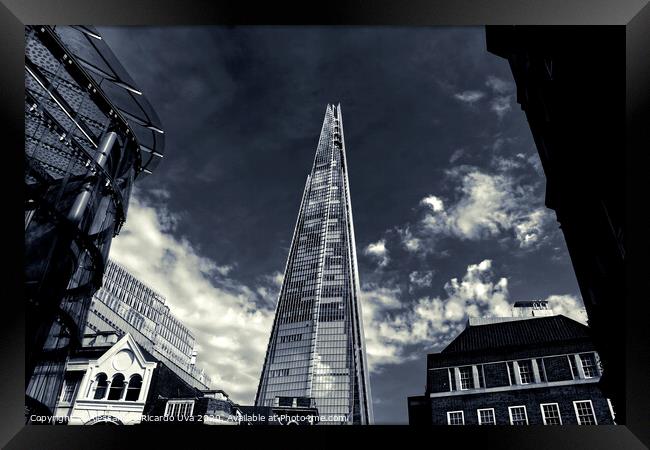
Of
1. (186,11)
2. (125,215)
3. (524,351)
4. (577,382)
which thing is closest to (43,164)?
(125,215)

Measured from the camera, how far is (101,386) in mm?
26062

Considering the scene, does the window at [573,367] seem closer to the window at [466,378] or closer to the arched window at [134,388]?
the window at [466,378]

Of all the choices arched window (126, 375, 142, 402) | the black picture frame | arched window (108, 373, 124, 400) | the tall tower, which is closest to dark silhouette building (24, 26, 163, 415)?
arched window (108, 373, 124, 400)

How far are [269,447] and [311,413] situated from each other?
51.2m

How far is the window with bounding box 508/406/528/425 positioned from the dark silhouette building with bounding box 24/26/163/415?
2700 centimetres

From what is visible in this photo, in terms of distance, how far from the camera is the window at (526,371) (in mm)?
29672

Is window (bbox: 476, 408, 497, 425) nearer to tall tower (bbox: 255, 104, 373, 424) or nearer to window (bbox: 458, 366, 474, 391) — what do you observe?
window (bbox: 458, 366, 474, 391)

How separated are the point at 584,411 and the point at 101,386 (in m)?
30.1

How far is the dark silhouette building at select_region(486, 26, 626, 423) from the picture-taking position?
38.2ft

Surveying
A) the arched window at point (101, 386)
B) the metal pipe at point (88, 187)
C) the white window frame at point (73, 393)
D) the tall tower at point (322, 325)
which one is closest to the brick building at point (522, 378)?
the arched window at point (101, 386)

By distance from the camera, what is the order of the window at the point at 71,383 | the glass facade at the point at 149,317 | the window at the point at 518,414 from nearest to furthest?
the window at the point at 71,383 < the window at the point at 518,414 < the glass facade at the point at 149,317

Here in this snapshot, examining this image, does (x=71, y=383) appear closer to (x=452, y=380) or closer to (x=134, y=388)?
(x=134, y=388)

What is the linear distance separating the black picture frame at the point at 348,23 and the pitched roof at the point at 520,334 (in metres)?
25.1

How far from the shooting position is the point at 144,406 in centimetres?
2795
